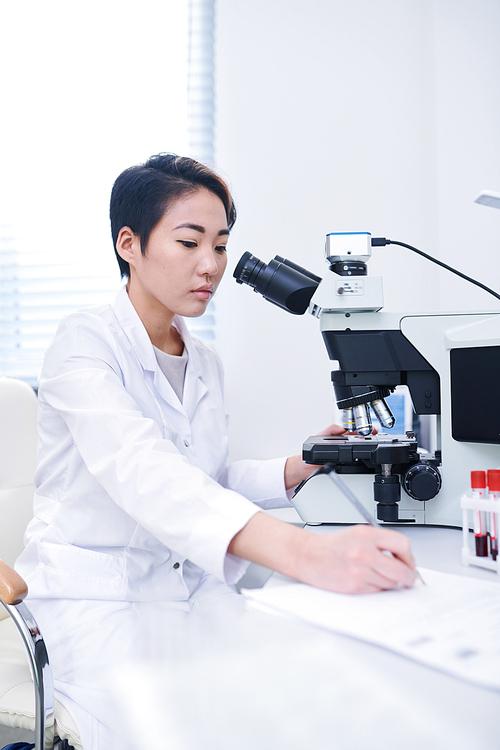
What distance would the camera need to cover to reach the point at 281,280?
981 millimetres

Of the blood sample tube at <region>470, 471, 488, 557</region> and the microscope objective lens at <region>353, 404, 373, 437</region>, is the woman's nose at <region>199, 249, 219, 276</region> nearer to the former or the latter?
the microscope objective lens at <region>353, 404, 373, 437</region>

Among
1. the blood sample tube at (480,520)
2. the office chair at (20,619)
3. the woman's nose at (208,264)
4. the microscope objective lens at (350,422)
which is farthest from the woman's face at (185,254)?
the blood sample tube at (480,520)

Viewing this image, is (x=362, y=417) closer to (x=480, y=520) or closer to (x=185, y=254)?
(x=480, y=520)

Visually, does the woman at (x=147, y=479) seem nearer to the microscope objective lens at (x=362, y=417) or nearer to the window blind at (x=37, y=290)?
the microscope objective lens at (x=362, y=417)

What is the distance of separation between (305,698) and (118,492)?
1.30 ft

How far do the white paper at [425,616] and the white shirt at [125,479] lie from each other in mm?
130

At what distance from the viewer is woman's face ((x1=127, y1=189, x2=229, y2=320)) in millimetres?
1022

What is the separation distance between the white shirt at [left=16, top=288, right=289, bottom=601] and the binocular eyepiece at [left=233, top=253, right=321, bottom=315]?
0.24 m

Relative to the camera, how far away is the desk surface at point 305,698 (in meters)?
0.38

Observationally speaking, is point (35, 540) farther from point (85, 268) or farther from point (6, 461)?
point (85, 268)

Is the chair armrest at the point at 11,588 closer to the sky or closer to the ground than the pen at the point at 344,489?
closer to the ground

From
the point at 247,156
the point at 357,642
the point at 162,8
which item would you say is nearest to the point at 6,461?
the point at 357,642

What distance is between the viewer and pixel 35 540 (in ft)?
3.02

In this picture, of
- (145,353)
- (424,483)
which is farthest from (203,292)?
(424,483)
